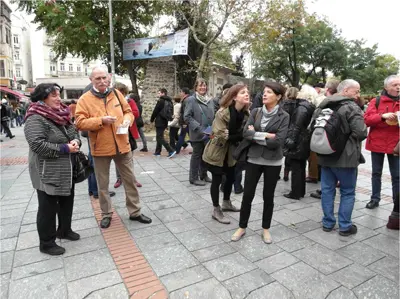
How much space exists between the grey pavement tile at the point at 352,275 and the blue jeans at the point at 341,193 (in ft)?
2.50

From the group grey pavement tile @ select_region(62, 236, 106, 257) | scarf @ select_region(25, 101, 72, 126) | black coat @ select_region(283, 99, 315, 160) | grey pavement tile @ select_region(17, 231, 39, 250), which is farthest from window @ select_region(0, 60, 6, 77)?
black coat @ select_region(283, 99, 315, 160)

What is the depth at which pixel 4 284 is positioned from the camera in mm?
2582

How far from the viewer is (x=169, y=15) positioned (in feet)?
44.8

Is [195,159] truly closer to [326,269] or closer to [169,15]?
[326,269]

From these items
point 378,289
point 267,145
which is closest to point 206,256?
point 267,145

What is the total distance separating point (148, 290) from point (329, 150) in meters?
2.42

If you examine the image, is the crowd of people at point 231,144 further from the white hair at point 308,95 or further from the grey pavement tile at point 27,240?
the white hair at point 308,95

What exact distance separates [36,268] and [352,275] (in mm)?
2981

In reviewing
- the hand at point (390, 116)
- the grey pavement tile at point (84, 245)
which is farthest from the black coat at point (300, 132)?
the grey pavement tile at point (84, 245)

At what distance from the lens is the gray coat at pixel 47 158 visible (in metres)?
2.78

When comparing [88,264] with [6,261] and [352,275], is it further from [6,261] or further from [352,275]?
[352,275]

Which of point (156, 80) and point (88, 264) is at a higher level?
point (156, 80)

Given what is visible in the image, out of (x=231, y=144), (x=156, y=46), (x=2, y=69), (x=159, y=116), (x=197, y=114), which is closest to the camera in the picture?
(x=231, y=144)

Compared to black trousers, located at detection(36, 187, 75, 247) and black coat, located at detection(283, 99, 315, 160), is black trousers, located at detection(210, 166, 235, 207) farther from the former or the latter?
black trousers, located at detection(36, 187, 75, 247)
